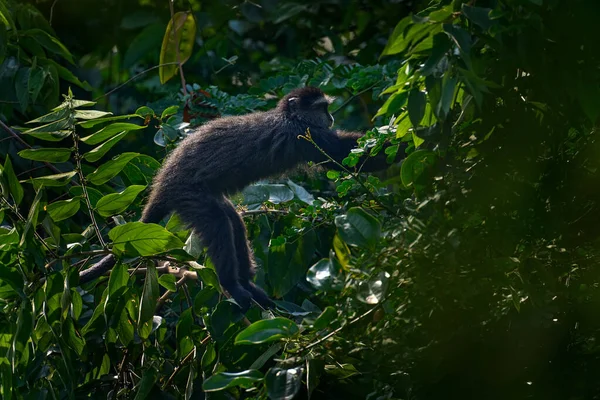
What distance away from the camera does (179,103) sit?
186 inches

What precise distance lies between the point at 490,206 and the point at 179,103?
3.51 metres

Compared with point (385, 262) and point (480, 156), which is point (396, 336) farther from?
point (480, 156)

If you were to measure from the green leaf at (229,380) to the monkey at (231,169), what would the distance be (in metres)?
2.33

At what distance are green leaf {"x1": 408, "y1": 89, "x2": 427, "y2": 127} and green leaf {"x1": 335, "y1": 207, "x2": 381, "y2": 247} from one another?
0.22m

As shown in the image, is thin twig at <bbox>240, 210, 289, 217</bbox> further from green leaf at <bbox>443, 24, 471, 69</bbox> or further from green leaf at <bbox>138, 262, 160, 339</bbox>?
green leaf at <bbox>443, 24, 471, 69</bbox>

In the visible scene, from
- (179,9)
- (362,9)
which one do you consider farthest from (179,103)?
(362,9)

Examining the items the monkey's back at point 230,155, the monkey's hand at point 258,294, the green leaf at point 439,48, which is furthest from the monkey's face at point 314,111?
the green leaf at point 439,48

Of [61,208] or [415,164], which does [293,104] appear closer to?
[61,208]

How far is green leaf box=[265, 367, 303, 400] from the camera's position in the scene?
1524mm

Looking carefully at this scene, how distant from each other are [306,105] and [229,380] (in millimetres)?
3409

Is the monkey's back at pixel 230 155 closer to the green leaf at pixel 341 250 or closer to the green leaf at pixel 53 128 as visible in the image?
the green leaf at pixel 53 128

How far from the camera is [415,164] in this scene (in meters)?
1.60

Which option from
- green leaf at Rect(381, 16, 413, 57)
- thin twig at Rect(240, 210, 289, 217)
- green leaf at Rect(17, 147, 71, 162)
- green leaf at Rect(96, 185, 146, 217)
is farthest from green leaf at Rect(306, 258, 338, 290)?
thin twig at Rect(240, 210, 289, 217)

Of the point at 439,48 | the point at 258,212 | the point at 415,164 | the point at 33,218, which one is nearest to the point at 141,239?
the point at 33,218
